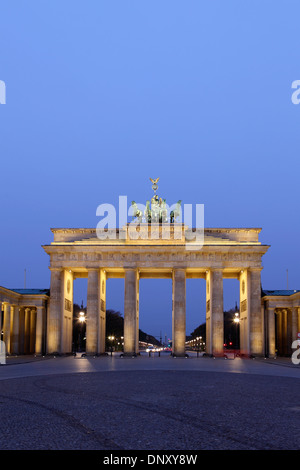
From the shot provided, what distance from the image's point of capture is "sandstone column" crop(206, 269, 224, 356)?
220 feet

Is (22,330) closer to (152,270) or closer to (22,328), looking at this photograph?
(22,328)

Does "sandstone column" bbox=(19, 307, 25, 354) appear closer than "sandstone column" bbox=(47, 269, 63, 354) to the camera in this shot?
No

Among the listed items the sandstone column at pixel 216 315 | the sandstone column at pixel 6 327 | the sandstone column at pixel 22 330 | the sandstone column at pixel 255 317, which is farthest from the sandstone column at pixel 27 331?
the sandstone column at pixel 255 317

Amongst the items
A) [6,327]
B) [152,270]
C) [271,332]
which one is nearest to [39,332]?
[6,327]

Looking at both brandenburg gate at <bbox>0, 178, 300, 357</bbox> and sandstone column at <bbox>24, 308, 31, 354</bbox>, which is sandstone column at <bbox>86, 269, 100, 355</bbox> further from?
sandstone column at <bbox>24, 308, 31, 354</bbox>

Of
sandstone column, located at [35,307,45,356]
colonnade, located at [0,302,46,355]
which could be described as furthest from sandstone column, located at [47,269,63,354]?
colonnade, located at [0,302,46,355]

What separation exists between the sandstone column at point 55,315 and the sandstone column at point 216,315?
64.3 ft

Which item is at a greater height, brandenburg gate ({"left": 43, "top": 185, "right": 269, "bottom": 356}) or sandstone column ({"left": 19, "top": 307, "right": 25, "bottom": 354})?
brandenburg gate ({"left": 43, "top": 185, "right": 269, "bottom": 356})

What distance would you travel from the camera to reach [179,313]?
2657 inches

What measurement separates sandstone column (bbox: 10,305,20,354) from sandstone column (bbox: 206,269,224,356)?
1002 inches

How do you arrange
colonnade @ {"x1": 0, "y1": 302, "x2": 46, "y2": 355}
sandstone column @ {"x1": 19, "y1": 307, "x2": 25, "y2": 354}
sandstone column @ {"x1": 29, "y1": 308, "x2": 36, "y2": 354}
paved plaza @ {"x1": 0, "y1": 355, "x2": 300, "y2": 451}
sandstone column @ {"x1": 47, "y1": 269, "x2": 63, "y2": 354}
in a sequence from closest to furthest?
paved plaza @ {"x1": 0, "y1": 355, "x2": 300, "y2": 451} < sandstone column @ {"x1": 47, "y1": 269, "x2": 63, "y2": 354} < colonnade @ {"x1": 0, "y1": 302, "x2": 46, "y2": 355} < sandstone column @ {"x1": 19, "y1": 307, "x2": 25, "y2": 354} < sandstone column @ {"x1": 29, "y1": 308, "x2": 36, "y2": 354}
